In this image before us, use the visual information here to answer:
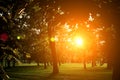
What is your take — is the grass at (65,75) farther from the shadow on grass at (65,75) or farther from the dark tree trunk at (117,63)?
the dark tree trunk at (117,63)

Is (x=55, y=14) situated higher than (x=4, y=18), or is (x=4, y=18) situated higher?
(x=55, y=14)

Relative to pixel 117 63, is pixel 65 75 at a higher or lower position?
lower

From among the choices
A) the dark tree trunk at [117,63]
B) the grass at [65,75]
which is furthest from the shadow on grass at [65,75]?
the dark tree trunk at [117,63]

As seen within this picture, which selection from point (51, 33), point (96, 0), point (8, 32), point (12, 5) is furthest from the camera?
point (51, 33)

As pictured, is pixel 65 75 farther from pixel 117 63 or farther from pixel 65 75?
pixel 117 63

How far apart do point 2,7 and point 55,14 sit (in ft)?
25.7

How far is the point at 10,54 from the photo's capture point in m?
7.93

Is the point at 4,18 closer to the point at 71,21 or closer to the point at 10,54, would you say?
the point at 10,54

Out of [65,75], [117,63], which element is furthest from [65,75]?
[117,63]

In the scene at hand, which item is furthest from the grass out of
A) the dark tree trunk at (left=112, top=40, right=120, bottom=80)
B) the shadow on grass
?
the dark tree trunk at (left=112, top=40, right=120, bottom=80)

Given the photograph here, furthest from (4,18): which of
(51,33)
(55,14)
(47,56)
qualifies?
(47,56)

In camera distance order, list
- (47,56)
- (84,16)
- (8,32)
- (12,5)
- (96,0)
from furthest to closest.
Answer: (47,56) → (96,0) → (84,16) → (12,5) → (8,32)

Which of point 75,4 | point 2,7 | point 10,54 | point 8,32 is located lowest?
point 10,54

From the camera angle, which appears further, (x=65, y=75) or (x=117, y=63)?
(x=65, y=75)
